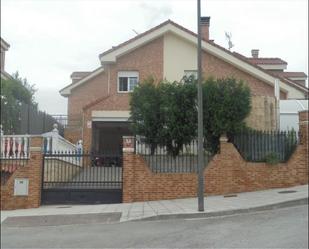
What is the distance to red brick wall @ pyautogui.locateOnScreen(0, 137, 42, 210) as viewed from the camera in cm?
1642

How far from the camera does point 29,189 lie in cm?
1644

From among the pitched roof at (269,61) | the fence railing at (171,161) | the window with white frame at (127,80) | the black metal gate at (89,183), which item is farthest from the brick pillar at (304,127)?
the pitched roof at (269,61)

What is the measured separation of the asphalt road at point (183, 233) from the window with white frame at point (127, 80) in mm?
13895

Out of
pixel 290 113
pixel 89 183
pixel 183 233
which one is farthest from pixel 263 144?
pixel 183 233

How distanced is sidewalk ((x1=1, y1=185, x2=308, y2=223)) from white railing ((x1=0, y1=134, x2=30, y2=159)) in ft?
6.61

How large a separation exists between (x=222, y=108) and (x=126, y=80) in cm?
967

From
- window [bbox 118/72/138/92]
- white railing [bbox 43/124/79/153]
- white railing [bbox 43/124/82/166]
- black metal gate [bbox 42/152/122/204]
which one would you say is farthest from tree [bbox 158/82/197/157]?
window [bbox 118/72/138/92]

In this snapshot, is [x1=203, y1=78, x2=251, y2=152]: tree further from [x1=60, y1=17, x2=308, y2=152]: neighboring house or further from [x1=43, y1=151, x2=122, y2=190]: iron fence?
[x1=60, y1=17, x2=308, y2=152]: neighboring house

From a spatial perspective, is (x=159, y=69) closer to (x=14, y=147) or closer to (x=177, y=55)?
(x=177, y=55)

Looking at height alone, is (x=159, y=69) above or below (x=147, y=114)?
above

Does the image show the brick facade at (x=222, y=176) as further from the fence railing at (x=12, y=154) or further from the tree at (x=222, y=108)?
the fence railing at (x=12, y=154)

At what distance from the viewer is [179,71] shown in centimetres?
2588

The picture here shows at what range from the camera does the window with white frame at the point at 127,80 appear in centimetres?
2617

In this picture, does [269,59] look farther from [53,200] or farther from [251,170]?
[53,200]
